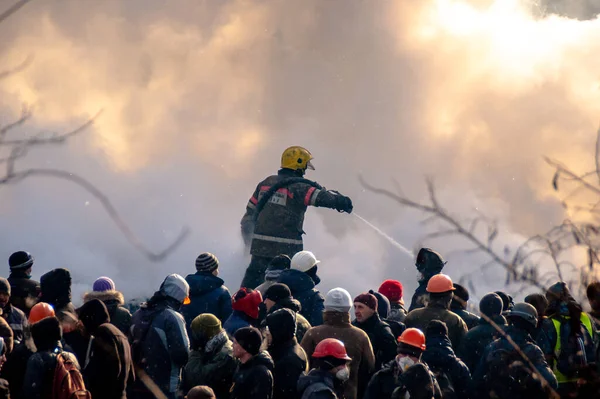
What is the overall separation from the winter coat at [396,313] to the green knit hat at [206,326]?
2.20m

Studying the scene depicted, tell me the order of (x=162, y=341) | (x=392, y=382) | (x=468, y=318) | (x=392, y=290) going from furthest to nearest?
(x=392, y=290) → (x=468, y=318) → (x=162, y=341) → (x=392, y=382)

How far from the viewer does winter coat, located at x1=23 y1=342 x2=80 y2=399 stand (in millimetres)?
5445

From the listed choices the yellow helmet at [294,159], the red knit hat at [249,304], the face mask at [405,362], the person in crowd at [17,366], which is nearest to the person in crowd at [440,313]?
the red knit hat at [249,304]

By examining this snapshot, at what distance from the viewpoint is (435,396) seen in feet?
19.3

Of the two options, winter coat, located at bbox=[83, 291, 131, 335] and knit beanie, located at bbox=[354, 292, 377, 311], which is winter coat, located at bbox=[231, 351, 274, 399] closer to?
knit beanie, located at bbox=[354, 292, 377, 311]

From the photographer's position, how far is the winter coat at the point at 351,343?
263 inches

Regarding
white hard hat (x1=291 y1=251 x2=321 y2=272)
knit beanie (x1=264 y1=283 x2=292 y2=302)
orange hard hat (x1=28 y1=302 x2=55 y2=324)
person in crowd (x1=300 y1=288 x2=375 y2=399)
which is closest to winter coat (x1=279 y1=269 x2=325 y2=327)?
white hard hat (x1=291 y1=251 x2=321 y2=272)

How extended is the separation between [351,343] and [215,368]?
3.54 feet

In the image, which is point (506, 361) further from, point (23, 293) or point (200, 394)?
point (23, 293)

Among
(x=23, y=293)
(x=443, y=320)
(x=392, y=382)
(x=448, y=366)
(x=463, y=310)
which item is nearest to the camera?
(x=392, y=382)

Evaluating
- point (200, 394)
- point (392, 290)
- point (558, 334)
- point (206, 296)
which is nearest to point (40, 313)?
point (200, 394)

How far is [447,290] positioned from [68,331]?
126 inches

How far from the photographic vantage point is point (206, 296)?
8.40 metres

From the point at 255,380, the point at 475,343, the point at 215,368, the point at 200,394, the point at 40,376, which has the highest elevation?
the point at 475,343
